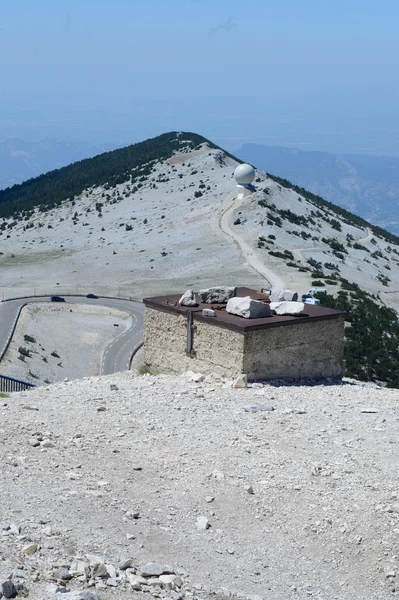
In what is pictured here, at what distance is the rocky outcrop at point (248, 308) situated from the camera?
20375 mm

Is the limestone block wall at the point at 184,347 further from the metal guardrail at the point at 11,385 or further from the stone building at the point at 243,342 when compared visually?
the metal guardrail at the point at 11,385

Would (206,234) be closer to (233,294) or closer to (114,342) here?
(114,342)

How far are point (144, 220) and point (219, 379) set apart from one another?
228ft

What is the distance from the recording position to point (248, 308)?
20.3m

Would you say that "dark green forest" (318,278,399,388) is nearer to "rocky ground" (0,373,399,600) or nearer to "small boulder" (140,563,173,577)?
"rocky ground" (0,373,399,600)

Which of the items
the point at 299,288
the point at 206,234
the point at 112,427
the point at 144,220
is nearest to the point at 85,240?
the point at 144,220

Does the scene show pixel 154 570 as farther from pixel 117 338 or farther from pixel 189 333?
pixel 117 338

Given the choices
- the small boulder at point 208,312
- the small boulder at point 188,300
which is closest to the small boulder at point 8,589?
the small boulder at point 208,312

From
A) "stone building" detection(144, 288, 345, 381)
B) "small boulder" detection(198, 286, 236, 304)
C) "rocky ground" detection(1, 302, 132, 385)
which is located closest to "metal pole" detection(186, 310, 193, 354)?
"stone building" detection(144, 288, 345, 381)

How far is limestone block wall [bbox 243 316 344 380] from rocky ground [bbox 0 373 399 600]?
2024 mm

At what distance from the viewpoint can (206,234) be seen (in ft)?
254

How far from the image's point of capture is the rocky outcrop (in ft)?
66.8

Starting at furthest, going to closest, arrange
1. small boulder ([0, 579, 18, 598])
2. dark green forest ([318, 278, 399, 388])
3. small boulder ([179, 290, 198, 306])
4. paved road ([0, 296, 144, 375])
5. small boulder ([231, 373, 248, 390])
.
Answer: paved road ([0, 296, 144, 375]), dark green forest ([318, 278, 399, 388]), small boulder ([179, 290, 198, 306]), small boulder ([231, 373, 248, 390]), small boulder ([0, 579, 18, 598])

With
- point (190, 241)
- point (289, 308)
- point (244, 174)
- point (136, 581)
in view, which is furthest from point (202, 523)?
point (244, 174)
